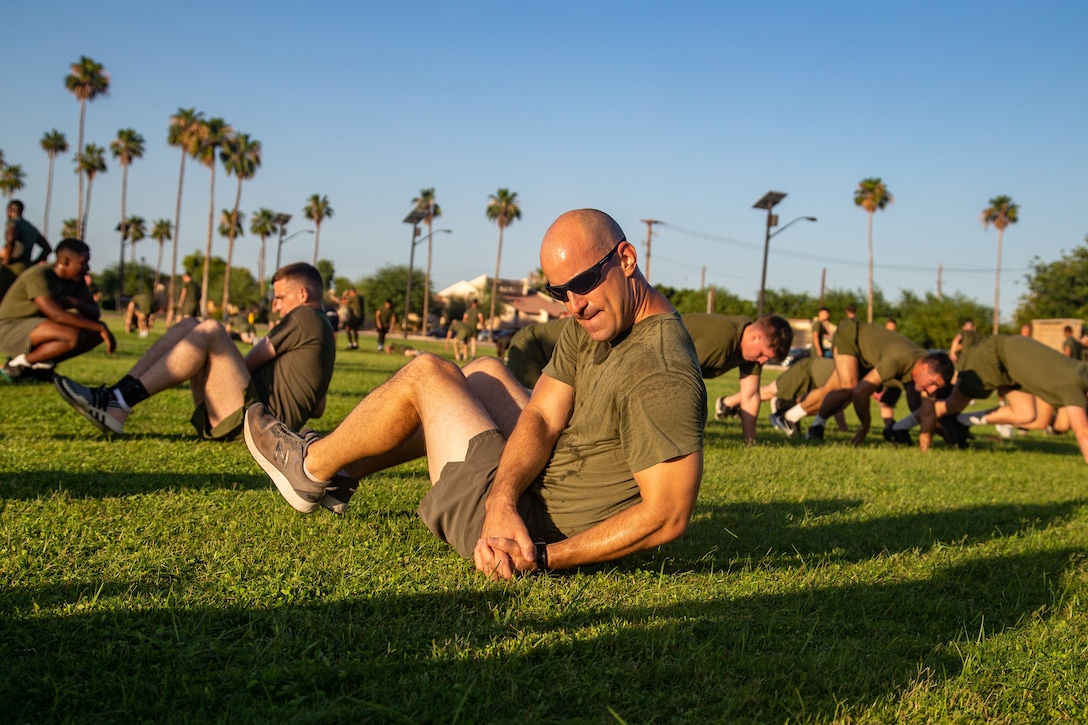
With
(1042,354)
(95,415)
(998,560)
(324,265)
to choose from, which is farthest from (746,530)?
(324,265)

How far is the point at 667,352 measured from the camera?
304 cm

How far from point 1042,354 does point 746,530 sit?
6740mm

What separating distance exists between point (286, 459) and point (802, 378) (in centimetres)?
1029

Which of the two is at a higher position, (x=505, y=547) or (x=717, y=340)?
(x=717, y=340)

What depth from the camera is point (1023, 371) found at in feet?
33.1

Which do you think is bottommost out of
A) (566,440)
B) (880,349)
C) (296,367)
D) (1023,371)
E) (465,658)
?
(465,658)

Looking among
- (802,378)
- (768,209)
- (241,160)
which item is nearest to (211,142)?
(241,160)

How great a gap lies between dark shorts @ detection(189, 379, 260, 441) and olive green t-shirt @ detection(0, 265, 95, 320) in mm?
2422

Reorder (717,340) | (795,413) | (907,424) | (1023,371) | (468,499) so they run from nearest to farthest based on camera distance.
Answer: (468,499), (717,340), (1023,371), (795,413), (907,424)

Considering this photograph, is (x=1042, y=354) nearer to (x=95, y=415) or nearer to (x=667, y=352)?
(x=667, y=352)

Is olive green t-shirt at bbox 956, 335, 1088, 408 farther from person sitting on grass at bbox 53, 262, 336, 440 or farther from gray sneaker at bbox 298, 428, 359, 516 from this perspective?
gray sneaker at bbox 298, 428, 359, 516

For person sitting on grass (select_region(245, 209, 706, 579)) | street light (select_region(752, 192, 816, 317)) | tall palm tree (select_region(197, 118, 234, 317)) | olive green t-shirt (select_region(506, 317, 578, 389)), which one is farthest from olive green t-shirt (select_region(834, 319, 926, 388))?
tall palm tree (select_region(197, 118, 234, 317))

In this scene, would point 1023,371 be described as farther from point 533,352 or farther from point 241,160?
point 241,160

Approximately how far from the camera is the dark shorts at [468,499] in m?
3.38
